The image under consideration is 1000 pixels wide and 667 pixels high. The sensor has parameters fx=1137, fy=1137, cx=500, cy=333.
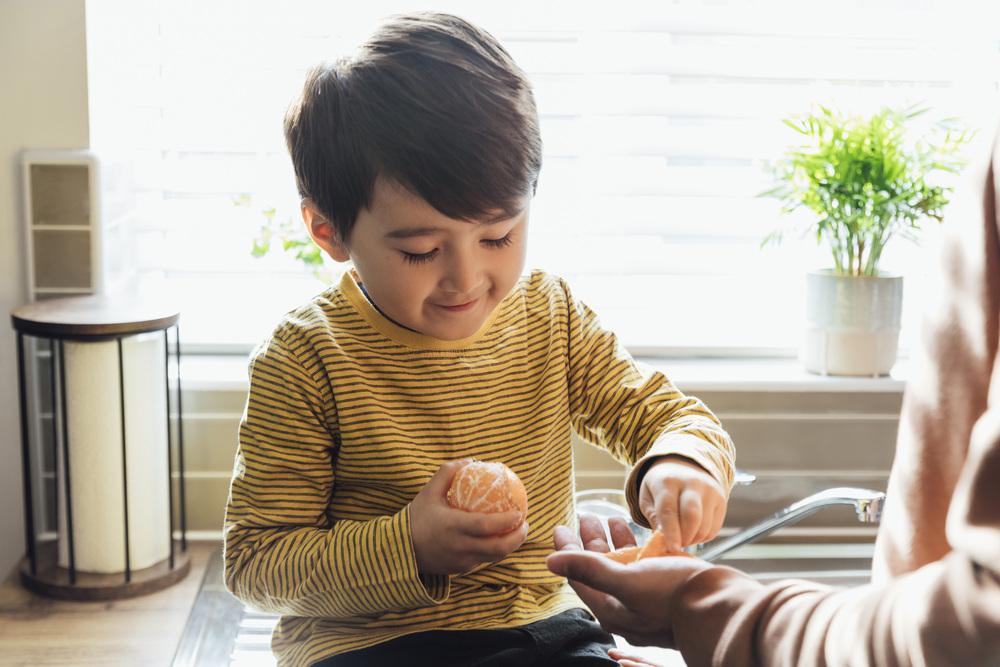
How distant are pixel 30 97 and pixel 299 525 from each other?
1168mm

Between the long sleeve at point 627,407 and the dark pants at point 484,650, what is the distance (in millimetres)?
138

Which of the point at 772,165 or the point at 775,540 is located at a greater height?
the point at 772,165

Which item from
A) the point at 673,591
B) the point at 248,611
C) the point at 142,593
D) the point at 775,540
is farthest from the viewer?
the point at 775,540

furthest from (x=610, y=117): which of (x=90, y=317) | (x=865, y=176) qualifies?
(x=90, y=317)

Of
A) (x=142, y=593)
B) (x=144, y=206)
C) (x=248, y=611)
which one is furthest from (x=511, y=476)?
(x=144, y=206)

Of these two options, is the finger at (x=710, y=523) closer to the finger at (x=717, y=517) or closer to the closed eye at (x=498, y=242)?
the finger at (x=717, y=517)

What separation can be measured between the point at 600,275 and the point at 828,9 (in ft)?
2.20

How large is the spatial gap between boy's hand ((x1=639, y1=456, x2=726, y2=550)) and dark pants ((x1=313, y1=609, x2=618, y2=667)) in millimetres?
144

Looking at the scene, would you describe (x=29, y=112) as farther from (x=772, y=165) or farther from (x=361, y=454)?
(x=772, y=165)

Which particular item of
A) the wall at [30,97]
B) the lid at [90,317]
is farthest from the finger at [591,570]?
the wall at [30,97]

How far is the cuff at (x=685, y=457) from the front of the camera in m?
1.04

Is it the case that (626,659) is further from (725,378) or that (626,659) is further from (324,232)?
(725,378)

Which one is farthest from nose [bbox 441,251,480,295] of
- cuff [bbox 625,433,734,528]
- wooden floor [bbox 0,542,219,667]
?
wooden floor [bbox 0,542,219,667]

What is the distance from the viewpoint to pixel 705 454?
106cm
